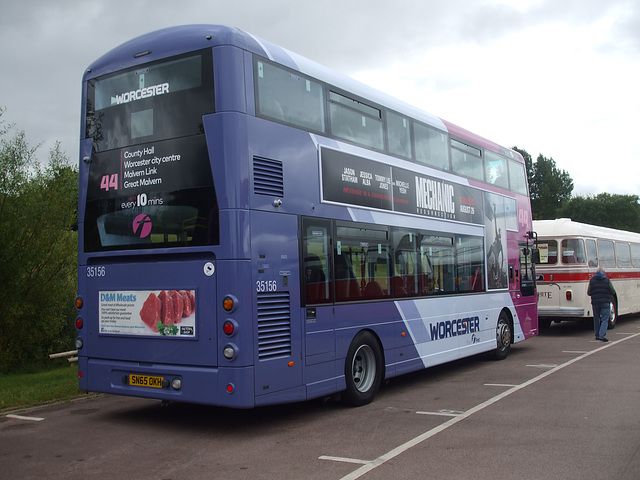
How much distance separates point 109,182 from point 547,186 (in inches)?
3224

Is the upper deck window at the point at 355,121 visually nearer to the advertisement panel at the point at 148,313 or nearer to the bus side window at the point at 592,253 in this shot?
the advertisement panel at the point at 148,313

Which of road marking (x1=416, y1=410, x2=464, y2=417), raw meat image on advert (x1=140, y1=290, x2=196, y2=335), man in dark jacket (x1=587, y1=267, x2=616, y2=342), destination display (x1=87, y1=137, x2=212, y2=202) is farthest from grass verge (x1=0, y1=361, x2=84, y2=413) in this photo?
man in dark jacket (x1=587, y1=267, x2=616, y2=342)

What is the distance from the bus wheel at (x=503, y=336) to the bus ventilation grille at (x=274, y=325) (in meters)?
7.14

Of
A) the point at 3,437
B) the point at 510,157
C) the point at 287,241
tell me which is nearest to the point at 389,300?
the point at 287,241

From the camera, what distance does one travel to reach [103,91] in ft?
26.4

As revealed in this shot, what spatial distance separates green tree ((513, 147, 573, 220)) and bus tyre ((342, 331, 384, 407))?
253ft

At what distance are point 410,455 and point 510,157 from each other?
1000cm

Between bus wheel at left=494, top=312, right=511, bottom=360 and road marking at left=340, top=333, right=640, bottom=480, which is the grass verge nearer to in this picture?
road marking at left=340, top=333, right=640, bottom=480

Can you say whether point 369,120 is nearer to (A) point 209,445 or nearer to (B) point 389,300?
(B) point 389,300

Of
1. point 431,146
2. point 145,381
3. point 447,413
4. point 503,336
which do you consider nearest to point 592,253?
point 503,336

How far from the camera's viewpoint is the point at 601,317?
54.6ft

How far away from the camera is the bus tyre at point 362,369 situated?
8509 mm

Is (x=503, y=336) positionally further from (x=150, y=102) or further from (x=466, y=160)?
(x=150, y=102)

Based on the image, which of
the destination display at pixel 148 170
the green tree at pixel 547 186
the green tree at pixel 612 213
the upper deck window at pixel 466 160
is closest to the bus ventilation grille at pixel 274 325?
the destination display at pixel 148 170
